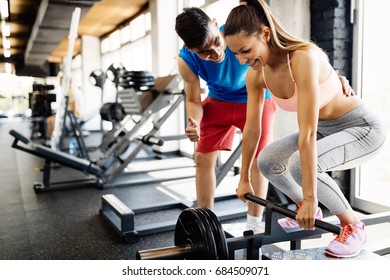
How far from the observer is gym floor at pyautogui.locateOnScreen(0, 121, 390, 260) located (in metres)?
2.05

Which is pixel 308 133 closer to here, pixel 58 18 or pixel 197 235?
pixel 197 235

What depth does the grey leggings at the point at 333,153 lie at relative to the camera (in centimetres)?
135

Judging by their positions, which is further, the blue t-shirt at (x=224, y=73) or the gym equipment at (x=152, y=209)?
the gym equipment at (x=152, y=209)

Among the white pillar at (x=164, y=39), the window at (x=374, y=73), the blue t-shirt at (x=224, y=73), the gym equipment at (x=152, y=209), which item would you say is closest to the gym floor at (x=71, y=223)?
the gym equipment at (x=152, y=209)

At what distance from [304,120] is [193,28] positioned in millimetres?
637

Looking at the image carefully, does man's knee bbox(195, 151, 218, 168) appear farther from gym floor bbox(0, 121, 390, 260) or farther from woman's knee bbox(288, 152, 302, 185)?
woman's knee bbox(288, 152, 302, 185)

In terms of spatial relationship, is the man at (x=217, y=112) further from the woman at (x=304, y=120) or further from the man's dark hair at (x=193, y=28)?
the woman at (x=304, y=120)

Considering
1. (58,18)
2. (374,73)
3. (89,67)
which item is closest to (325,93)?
(374,73)

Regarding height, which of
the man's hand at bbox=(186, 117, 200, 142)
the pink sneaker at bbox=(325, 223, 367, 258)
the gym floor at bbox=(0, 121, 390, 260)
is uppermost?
the man's hand at bbox=(186, 117, 200, 142)

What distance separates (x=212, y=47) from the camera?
5.26 feet

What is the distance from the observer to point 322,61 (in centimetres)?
129

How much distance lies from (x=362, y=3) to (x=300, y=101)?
1769mm

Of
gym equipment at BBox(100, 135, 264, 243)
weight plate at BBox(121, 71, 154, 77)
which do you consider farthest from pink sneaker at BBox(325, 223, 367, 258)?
weight plate at BBox(121, 71, 154, 77)
